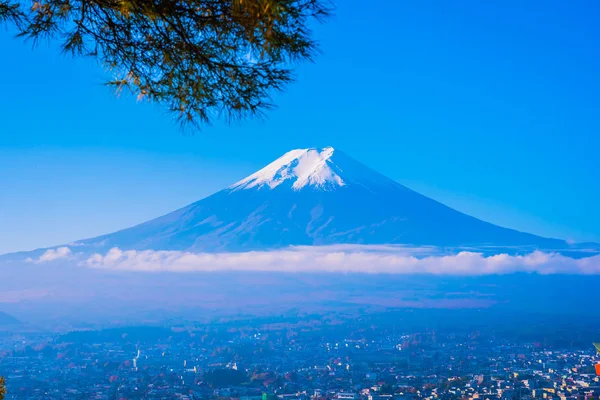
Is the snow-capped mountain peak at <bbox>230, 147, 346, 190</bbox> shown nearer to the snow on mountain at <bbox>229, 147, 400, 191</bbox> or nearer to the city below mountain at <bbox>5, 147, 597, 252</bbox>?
the snow on mountain at <bbox>229, 147, 400, 191</bbox>

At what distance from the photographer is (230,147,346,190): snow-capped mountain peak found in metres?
89.4

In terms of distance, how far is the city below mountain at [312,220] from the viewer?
78.5 m

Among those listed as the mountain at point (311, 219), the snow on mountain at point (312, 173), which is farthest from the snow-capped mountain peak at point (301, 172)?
the mountain at point (311, 219)

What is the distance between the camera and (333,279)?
293 feet

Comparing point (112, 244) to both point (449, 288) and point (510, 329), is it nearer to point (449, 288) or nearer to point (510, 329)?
point (449, 288)

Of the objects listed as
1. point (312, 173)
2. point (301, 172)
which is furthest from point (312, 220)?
point (301, 172)

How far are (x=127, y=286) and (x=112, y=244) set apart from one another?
8.41m

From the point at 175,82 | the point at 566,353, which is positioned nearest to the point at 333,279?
the point at 566,353

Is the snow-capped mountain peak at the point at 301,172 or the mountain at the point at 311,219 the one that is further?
the snow-capped mountain peak at the point at 301,172

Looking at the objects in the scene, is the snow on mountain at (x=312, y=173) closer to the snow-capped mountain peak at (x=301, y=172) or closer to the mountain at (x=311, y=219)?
the snow-capped mountain peak at (x=301, y=172)

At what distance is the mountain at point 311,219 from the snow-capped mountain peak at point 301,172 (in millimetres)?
126

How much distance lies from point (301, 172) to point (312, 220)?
10.5 metres

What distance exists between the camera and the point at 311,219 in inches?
3376

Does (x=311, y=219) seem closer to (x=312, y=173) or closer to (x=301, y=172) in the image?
(x=312, y=173)
